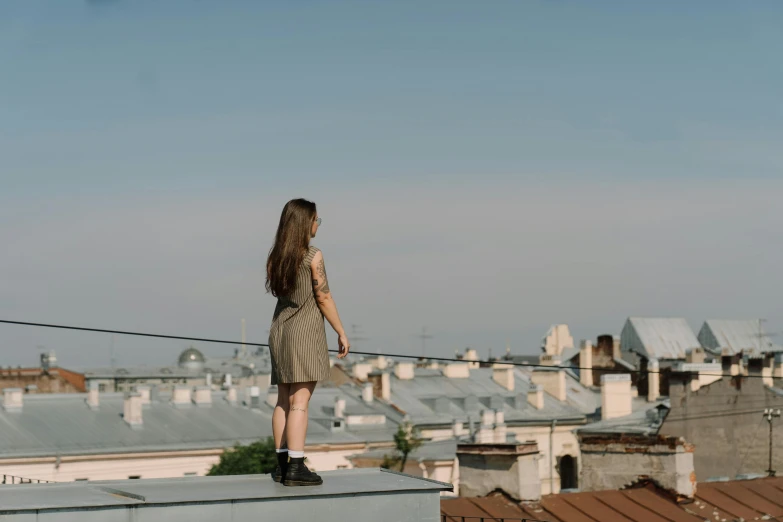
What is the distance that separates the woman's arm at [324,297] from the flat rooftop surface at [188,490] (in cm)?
83

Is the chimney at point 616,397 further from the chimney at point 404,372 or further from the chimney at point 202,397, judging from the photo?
the chimney at point 202,397

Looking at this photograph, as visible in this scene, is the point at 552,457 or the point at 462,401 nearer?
the point at 552,457

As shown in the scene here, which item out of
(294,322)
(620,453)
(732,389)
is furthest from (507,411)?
(294,322)

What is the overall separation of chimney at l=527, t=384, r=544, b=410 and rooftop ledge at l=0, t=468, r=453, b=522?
190 feet

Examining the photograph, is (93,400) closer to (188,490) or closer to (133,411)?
(133,411)

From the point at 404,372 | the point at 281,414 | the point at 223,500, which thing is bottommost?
the point at 223,500

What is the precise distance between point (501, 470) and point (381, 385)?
151 ft

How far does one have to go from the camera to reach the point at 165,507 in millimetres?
7031

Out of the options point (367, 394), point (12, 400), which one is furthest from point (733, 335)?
point (12, 400)

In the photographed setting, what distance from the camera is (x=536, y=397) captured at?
65938 millimetres

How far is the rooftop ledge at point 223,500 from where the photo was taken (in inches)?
270

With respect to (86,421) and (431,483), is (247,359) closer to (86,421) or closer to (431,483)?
(86,421)

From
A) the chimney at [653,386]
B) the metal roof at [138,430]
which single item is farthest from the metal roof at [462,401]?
the metal roof at [138,430]

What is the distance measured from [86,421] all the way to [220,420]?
18.1ft
